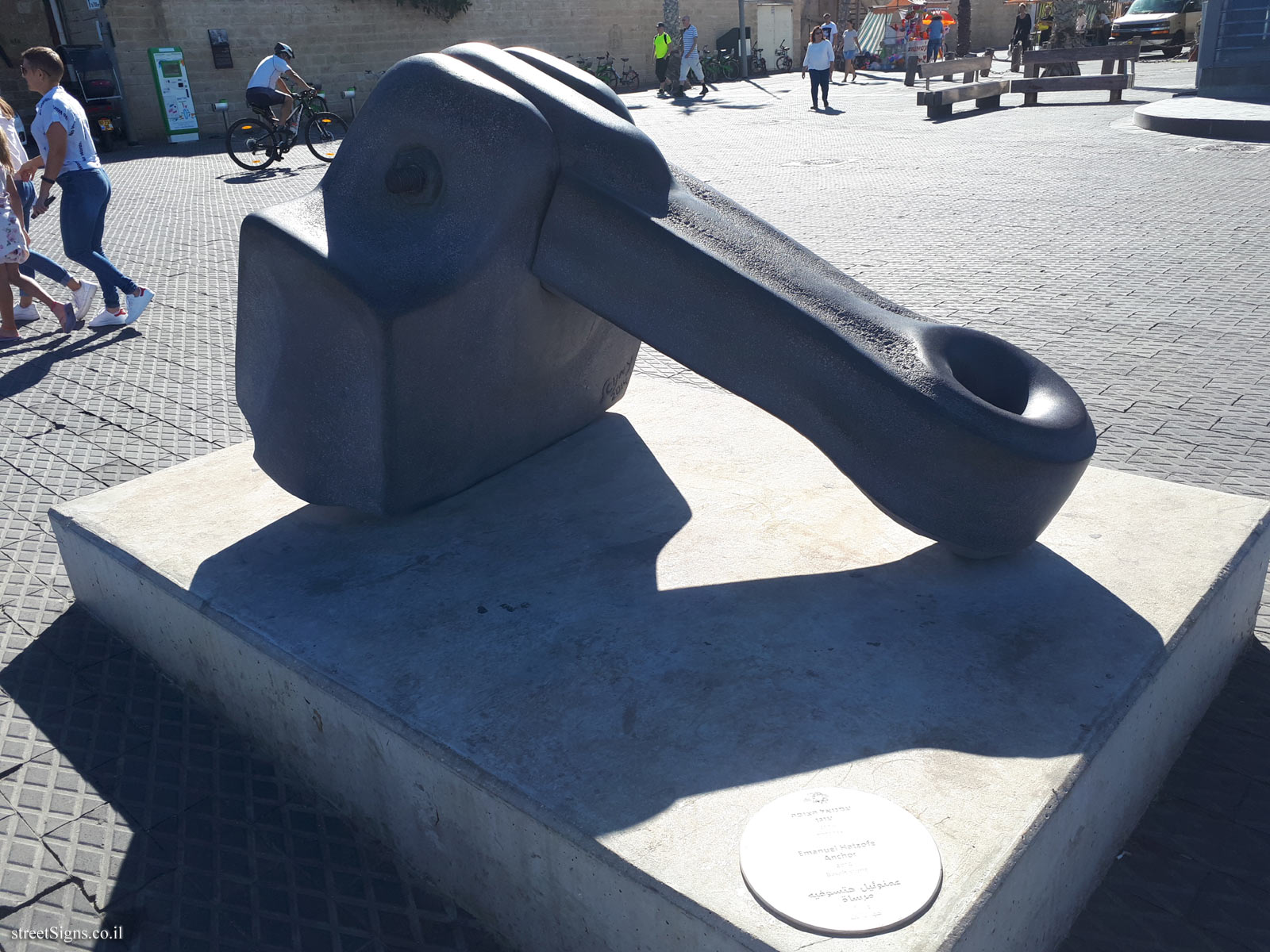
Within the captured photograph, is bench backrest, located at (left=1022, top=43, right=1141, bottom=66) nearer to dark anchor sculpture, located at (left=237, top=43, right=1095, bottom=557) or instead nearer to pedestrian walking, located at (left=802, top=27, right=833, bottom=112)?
pedestrian walking, located at (left=802, top=27, right=833, bottom=112)

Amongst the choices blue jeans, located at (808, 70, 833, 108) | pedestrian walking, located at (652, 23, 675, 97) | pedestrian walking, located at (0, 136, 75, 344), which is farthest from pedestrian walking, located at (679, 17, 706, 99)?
pedestrian walking, located at (0, 136, 75, 344)

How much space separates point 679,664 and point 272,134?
1311 cm

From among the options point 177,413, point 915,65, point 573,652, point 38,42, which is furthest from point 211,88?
point 573,652

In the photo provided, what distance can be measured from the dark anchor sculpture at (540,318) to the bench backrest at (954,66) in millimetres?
19000

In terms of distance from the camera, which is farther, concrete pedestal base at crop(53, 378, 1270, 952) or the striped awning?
the striped awning

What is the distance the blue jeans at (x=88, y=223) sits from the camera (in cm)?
656

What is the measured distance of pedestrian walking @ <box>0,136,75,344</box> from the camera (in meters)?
6.06

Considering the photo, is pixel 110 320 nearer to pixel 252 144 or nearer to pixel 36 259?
pixel 36 259

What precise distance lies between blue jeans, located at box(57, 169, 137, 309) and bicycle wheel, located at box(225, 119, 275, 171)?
718cm

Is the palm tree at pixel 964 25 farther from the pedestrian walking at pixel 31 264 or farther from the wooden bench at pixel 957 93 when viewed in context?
the pedestrian walking at pixel 31 264

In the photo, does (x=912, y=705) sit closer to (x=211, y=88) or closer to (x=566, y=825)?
(x=566, y=825)

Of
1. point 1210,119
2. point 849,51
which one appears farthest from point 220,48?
point 1210,119

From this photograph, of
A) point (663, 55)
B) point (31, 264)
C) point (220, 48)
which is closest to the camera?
point (31, 264)

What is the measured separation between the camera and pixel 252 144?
44.6 feet
